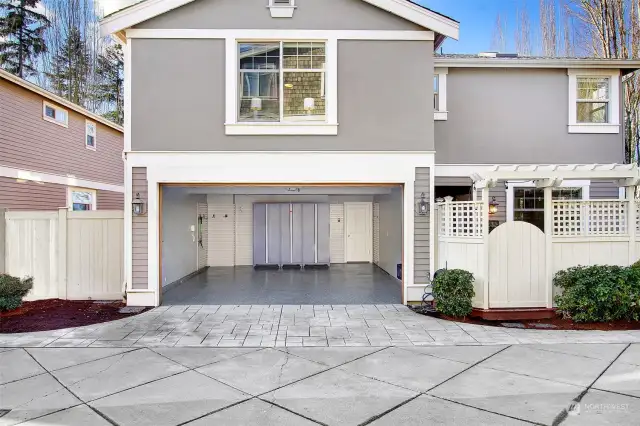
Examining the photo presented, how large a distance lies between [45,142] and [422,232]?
33.1ft

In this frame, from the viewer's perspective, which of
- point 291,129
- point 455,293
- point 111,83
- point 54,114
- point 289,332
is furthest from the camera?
point 111,83

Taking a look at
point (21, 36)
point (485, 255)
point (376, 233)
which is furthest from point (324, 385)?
point (21, 36)

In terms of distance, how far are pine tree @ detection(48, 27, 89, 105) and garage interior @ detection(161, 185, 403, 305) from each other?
10881mm

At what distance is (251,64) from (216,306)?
14.8 ft

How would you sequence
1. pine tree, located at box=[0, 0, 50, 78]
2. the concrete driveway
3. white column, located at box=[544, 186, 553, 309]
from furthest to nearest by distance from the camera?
pine tree, located at box=[0, 0, 50, 78], white column, located at box=[544, 186, 553, 309], the concrete driveway

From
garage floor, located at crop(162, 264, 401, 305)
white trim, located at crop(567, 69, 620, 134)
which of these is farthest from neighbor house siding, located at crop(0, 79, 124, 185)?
white trim, located at crop(567, 69, 620, 134)

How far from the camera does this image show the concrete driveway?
3.36 metres

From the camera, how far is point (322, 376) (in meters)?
4.18

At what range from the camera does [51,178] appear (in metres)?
11.0

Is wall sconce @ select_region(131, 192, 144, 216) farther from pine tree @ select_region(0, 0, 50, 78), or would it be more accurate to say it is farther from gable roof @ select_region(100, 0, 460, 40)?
pine tree @ select_region(0, 0, 50, 78)

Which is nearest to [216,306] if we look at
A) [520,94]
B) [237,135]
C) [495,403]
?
[237,135]

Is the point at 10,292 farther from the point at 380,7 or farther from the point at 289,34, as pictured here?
the point at 380,7

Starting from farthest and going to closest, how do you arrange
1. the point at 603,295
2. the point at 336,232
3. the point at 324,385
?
1. the point at 336,232
2. the point at 603,295
3. the point at 324,385

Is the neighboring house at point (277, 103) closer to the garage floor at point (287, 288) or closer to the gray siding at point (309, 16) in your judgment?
the gray siding at point (309, 16)
